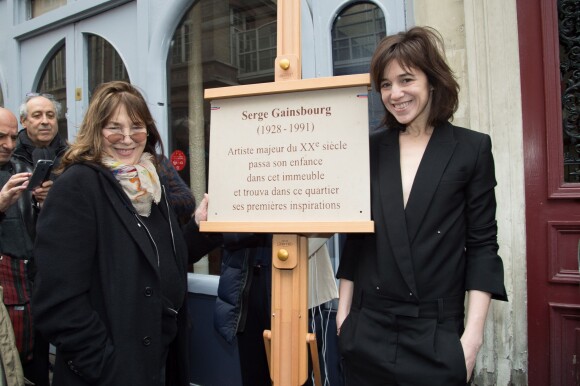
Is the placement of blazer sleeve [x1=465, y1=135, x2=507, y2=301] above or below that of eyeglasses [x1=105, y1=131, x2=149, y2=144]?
below

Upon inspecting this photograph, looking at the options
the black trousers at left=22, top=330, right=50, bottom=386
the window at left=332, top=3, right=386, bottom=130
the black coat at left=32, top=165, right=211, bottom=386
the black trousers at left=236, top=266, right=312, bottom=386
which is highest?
the window at left=332, top=3, right=386, bottom=130

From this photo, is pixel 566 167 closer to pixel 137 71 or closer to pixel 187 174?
pixel 187 174

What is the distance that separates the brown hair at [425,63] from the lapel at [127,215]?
102 centimetres

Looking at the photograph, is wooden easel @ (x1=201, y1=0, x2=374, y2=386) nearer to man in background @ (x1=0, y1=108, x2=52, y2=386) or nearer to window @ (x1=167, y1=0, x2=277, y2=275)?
man in background @ (x1=0, y1=108, x2=52, y2=386)

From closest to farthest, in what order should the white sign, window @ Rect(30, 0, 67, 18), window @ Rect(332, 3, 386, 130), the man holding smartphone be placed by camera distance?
the white sign, the man holding smartphone, window @ Rect(332, 3, 386, 130), window @ Rect(30, 0, 67, 18)

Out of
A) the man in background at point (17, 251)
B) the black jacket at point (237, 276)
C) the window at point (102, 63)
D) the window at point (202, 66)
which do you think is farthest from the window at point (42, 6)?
the black jacket at point (237, 276)

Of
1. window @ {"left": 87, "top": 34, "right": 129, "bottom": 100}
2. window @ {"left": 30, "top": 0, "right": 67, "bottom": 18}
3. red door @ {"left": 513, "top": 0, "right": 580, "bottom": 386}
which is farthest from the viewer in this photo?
window @ {"left": 30, "top": 0, "right": 67, "bottom": 18}

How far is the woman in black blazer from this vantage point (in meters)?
1.52

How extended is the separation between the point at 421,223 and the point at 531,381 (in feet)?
5.27

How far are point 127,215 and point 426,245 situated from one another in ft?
3.53

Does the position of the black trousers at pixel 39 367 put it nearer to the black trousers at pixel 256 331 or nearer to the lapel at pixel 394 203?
the black trousers at pixel 256 331

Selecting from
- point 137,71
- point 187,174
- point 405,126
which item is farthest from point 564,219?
point 137,71

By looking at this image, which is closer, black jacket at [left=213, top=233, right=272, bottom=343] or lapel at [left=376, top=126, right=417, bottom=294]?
lapel at [left=376, top=126, right=417, bottom=294]

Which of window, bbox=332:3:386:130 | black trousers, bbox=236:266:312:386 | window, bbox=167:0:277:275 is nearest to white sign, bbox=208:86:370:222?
black trousers, bbox=236:266:312:386
